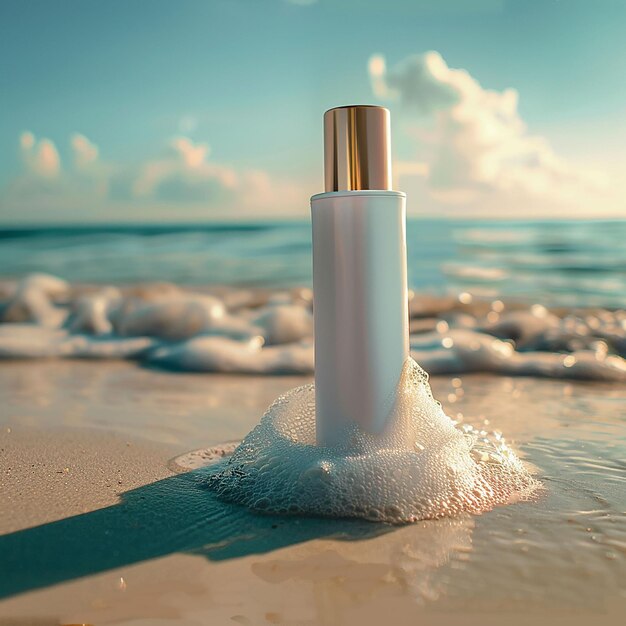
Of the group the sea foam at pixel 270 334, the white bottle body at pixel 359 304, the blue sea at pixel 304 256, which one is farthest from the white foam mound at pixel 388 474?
the blue sea at pixel 304 256

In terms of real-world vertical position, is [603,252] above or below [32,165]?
below

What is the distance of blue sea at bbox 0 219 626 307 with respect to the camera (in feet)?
12.0

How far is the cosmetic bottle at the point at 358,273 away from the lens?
0.87m

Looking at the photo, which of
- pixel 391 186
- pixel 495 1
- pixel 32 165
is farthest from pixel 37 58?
pixel 391 186

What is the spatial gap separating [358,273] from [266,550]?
0.32 meters

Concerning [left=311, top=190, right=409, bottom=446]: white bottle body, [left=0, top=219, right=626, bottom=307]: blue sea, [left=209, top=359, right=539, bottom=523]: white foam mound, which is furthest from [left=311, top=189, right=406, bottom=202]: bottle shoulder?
[left=0, top=219, right=626, bottom=307]: blue sea

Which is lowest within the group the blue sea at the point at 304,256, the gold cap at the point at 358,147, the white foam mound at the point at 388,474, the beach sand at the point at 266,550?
the beach sand at the point at 266,550

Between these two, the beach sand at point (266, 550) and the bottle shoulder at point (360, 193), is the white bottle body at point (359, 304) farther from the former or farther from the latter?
the beach sand at point (266, 550)

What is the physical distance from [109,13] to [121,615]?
4034 millimetres

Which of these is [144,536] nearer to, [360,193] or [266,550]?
[266,550]

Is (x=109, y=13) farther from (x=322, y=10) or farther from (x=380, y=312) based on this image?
(x=380, y=312)

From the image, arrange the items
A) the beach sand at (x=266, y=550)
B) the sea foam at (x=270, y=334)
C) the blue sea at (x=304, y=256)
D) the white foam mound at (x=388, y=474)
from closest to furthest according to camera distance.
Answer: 1. the beach sand at (x=266, y=550)
2. the white foam mound at (x=388, y=474)
3. the sea foam at (x=270, y=334)
4. the blue sea at (x=304, y=256)

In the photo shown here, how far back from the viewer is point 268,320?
2627mm

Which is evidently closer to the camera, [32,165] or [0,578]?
[0,578]
